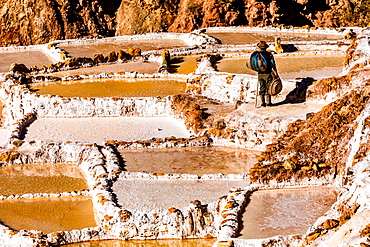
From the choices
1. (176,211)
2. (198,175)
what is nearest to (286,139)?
(198,175)

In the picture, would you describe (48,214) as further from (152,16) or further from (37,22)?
(152,16)

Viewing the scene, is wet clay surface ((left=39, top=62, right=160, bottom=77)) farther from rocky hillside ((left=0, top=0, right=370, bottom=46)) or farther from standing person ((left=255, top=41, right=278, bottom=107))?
rocky hillside ((left=0, top=0, right=370, bottom=46))

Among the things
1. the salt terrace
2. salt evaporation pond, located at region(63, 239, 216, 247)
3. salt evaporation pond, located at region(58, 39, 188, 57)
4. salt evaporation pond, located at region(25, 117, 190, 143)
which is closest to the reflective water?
the salt terrace

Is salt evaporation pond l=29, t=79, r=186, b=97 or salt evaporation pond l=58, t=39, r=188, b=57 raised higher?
salt evaporation pond l=58, t=39, r=188, b=57

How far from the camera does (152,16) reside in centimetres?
4178

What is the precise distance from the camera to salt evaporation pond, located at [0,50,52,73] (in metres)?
31.5

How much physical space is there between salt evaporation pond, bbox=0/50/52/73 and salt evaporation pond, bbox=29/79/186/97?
5.05 meters

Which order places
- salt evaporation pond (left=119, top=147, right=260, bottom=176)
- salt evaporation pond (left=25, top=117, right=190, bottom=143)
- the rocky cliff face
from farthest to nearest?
the rocky cliff face, salt evaporation pond (left=25, top=117, right=190, bottom=143), salt evaporation pond (left=119, top=147, right=260, bottom=176)

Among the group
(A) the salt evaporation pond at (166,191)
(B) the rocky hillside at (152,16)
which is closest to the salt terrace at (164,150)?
(A) the salt evaporation pond at (166,191)

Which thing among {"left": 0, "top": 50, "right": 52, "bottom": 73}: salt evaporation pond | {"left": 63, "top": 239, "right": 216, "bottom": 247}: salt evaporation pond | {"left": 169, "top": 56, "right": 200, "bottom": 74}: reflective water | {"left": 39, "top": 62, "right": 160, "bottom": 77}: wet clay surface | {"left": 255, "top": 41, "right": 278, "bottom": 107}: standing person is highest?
{"left": 255, "top": 41, "right": 278, "bottom": 107}: standing person

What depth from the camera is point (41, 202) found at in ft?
56.7

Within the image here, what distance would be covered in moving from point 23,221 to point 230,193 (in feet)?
15.0

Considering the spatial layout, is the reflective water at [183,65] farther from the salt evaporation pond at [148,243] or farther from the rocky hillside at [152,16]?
the salt evaporation pond at [148,243]

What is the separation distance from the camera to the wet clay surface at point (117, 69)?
27.6m
